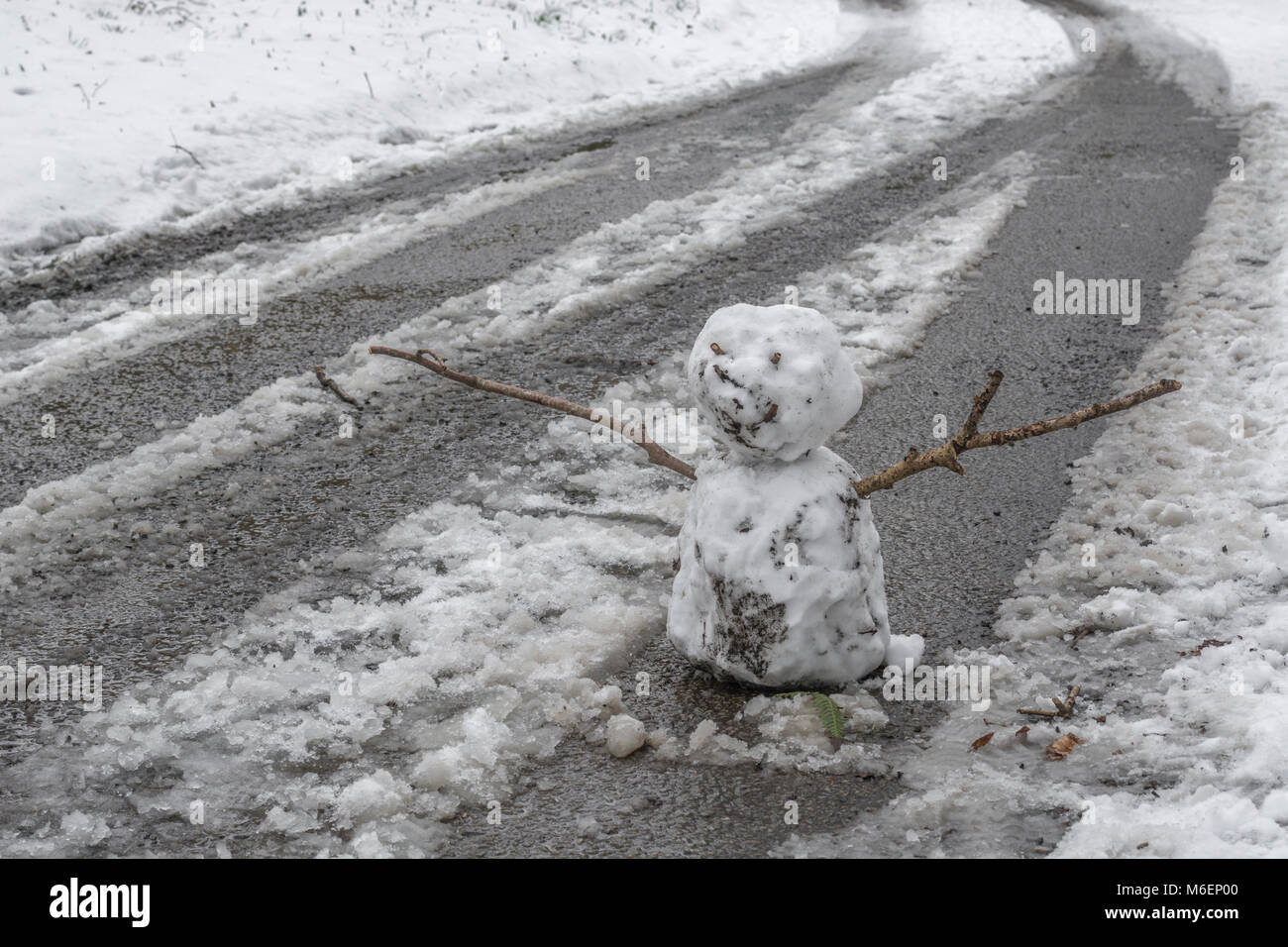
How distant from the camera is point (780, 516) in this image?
335cm

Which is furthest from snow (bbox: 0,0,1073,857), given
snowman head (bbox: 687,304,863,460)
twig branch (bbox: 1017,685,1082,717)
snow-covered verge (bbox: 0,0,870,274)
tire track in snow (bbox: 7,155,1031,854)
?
snow-covered verge (bbox: 0,0,870,274)

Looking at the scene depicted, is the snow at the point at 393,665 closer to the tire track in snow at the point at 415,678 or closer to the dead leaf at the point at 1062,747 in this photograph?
the tire track in snow at the point at 415,678

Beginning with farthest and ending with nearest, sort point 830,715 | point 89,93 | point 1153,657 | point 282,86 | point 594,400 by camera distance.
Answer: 1. point 282,86
2. point 89,93
3. point 594,400
4. point 1153,657
5. point 830,715

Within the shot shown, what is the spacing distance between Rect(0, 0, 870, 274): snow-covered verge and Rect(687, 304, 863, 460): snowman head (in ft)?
19.4

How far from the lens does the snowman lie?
3.29 m

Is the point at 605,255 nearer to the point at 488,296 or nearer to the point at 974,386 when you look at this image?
the point at 488,296

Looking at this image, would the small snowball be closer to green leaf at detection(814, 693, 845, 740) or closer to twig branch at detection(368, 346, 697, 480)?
green leaf at detection(814, 693, 845, 740)

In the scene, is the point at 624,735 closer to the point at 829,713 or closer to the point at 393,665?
the point at 829,713

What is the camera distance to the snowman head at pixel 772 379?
327 centimetres

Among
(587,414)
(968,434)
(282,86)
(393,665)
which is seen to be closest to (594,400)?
(587,414)

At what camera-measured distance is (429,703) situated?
358 centimetres

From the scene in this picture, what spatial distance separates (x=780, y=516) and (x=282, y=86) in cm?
910

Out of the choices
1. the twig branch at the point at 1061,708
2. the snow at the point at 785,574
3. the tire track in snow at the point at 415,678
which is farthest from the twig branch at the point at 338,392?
the twig branch at the point at 1061,708

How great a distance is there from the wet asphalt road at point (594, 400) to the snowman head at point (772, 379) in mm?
831
